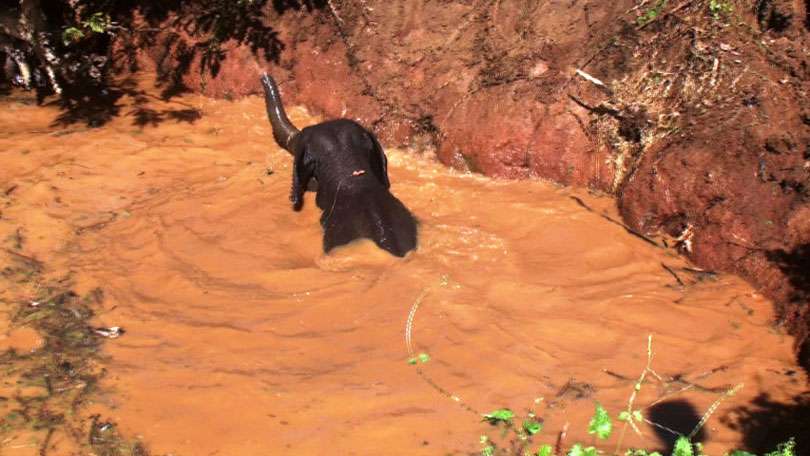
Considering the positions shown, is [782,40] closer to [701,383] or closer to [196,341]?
[701,383]

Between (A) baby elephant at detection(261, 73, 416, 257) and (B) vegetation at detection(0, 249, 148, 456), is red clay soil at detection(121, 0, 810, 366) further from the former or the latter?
(B) vegetation at detection(0, 249, 148, 456)

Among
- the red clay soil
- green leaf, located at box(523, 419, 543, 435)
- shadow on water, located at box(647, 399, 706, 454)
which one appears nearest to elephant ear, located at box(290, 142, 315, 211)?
the red clay soil

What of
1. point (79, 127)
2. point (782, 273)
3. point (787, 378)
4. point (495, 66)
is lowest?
point (787, 378)

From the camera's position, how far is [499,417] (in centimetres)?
353

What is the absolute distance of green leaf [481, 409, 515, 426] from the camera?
11.5ft

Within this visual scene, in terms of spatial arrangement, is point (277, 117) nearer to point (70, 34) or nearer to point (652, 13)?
point (70, 34)

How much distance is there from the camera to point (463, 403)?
371 centimetres

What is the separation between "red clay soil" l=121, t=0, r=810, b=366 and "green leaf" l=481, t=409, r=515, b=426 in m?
1.98

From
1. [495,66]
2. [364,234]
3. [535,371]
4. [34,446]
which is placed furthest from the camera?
[495,66]

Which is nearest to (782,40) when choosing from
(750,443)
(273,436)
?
(750,443)

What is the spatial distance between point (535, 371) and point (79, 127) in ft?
18.1

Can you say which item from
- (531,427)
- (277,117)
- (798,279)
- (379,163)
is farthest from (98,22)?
(798,279)

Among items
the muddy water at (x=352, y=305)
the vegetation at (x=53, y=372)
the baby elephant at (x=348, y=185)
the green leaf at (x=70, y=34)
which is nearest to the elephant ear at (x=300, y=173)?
the baby elephant at (x=348, y=185)

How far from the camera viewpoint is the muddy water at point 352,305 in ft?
11.9
